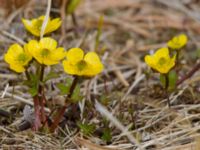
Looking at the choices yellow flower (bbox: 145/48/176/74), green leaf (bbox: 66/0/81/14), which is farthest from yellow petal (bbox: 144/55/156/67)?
green leaf (bbox: 66/0/81/14)

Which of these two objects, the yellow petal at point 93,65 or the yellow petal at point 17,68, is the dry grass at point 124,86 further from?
the yellow petal at point 17,68

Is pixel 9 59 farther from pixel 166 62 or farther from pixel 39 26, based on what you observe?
pixel 166 62

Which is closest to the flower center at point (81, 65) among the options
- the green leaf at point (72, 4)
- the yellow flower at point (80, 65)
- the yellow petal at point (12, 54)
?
the yellow flower at point (80, 65)

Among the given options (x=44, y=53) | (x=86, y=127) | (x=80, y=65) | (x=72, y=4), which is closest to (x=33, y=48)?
(x=44, y=53)

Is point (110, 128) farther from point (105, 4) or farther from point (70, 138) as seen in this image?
point (105, 4)

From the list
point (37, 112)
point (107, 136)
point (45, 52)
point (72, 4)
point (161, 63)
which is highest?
point (72, 4)

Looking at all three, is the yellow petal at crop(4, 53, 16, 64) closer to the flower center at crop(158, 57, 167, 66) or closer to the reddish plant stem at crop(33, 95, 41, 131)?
the reddish plant stem at crop(33, 95, 41, 131)

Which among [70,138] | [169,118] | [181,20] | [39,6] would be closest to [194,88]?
[169,118]
